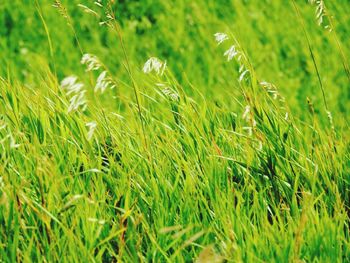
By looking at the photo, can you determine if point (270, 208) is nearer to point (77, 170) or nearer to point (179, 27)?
point (77, 170)

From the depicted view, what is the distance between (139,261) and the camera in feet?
7.83

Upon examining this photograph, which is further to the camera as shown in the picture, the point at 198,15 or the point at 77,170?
the point at 198,15

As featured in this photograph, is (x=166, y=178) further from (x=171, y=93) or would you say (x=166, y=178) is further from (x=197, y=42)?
(x=197, y=42)

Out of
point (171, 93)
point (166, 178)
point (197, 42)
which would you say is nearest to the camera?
point (166, 178)

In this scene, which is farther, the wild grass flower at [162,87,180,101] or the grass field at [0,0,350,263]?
the wild grass flower at [162,87,180,101]

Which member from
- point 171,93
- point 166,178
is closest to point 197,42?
point 171,93

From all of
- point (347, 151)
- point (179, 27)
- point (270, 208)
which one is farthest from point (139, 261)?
point (179, 27)

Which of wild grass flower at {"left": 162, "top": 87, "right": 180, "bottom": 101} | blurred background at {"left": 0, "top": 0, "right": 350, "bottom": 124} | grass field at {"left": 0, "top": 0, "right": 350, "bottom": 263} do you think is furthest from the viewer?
blurred background at {"left": 0, "top": 0, "right": 350, "bottom": 124}

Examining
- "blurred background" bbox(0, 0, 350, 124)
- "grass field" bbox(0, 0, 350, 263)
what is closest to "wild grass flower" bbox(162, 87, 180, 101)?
"grass field" bbox(0, 0, 350, 263)

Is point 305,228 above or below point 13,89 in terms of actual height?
below

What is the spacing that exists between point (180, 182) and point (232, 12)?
348 centimetres

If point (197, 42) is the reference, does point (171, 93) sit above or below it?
above

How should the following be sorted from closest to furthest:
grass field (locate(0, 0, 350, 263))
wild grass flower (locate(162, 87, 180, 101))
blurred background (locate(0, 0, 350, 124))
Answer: grass field (locate(0, 0, 350, 263)) → wild grass flower (locate(162, 87, 180, 101)) → blurred background (locate(0, 0, 350, 124))

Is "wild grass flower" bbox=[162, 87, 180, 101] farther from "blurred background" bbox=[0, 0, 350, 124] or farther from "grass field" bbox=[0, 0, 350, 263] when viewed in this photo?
"blurred background" bbox=[0, 0, 350, 124]
